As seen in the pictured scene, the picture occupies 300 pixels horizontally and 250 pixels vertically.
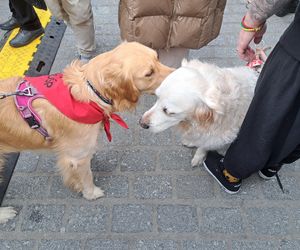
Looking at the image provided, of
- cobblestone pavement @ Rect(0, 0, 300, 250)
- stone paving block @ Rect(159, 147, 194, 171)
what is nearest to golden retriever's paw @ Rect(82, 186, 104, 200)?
cobblestone pavement @ Rect(0, 0, 300, 250)

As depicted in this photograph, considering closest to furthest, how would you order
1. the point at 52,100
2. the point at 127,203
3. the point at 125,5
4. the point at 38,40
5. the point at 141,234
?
the point at 52,100 < the point at 141,234 < the point at 127,203 < the point at 125,5 < the point at 38,40

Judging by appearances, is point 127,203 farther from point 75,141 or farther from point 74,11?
point 74,11

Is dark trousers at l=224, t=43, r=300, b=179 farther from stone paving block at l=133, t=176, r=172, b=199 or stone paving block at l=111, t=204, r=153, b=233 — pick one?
stone paving block at l=111, t=204, r=153, b=233

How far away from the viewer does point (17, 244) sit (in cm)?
267

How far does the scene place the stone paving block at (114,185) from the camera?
2.99 meters

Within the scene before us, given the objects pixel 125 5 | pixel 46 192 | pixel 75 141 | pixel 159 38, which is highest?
pixel 125 5

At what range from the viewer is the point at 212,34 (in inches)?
132

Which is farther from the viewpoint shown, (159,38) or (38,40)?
(38,40)

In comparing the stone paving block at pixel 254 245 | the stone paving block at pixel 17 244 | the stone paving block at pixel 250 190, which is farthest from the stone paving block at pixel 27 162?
the stone paving block at pixel 254 245

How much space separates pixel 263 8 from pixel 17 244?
98.7 inches

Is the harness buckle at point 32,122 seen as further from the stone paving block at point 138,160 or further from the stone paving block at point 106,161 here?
the stone paving block at point 138,160

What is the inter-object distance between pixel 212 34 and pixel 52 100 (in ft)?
5.94

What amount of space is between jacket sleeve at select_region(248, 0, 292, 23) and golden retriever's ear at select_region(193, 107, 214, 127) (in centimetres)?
69

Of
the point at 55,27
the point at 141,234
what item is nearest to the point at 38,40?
the point at 55,27
